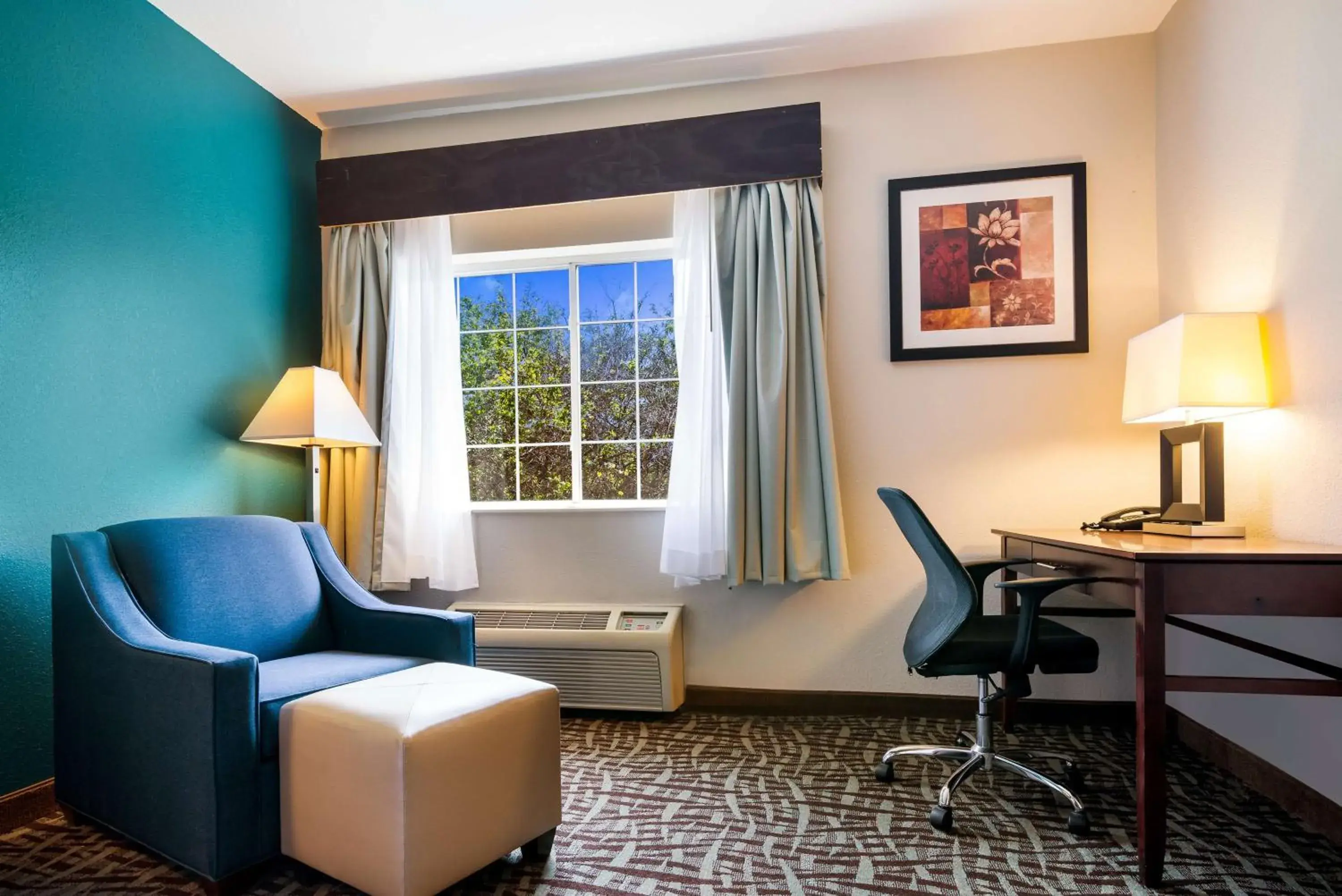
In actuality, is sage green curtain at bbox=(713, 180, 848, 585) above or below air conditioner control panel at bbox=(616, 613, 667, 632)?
above

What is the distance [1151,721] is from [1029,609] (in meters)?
0.38

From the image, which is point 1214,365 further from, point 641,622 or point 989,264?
point 641,622

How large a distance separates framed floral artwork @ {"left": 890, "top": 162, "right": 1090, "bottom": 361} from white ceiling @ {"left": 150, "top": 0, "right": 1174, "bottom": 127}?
1.72 feet

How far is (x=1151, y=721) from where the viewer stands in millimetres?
1741

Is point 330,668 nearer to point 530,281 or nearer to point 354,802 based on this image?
point 354,802

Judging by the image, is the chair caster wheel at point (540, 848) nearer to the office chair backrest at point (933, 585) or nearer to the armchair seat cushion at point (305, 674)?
the armchair seat cushion at point (305, 674)

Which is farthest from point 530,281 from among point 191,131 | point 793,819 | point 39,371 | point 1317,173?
point 1317,173

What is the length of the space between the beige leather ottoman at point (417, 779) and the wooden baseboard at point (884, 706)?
4.35ft

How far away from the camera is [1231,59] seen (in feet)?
7.95

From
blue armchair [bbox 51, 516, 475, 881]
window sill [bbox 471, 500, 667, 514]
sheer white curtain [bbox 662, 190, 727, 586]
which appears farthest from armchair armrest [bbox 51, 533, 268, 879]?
sheer white curtain [bbox 662, 190, 727, 586]

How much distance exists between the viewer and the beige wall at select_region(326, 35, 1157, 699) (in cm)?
295

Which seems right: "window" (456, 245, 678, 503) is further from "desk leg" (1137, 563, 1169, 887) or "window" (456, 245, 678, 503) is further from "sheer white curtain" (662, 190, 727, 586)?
"desk leg" (1137, 563, 1169, 887)

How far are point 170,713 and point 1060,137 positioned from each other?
3.44 metres

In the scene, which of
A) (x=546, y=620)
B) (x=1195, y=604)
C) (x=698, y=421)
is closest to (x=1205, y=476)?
(x=1195, y=604)
